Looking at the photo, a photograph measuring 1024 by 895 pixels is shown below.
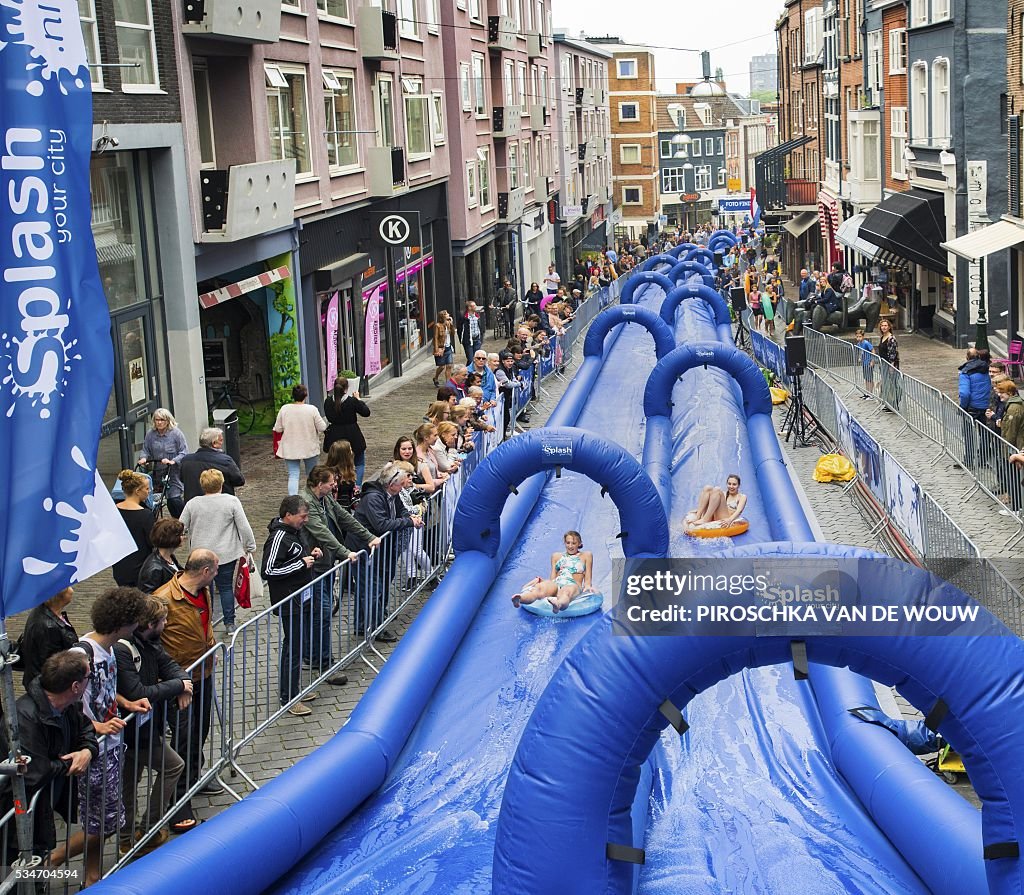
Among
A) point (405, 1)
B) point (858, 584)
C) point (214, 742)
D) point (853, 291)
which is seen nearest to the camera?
point (858, 584)

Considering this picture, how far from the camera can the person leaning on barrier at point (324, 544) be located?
34.5ft

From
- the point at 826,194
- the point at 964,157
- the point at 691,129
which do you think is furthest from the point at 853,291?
the point at 691,129

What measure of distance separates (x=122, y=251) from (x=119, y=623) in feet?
33.6

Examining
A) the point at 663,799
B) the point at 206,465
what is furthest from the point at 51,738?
the point at 206,465

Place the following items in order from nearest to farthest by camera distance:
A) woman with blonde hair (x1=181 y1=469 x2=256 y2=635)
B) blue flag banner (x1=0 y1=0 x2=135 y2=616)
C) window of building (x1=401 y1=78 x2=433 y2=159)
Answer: blue flag banner (x1=0 y1=0 x2=135 y2=616)
woman with blonde hair (x1=181 y1=469 x2=256 y2=635)
window of building (x1=401 y1=78 x2=433 y2=159)

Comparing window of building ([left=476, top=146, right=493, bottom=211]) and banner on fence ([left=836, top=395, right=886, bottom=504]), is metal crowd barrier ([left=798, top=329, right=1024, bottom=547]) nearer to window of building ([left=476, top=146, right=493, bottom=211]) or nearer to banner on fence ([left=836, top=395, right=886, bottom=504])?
banner on fence ([left=836, top=395, right=886, bottom=504])

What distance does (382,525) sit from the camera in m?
11.9

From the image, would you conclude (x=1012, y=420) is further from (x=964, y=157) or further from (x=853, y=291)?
(x=853, y=291)

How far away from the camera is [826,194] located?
4978cm

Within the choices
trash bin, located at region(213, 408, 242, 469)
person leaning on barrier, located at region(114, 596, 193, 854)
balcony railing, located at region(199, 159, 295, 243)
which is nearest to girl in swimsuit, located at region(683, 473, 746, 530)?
trash bin, located at region(213, 408, 242, 469)

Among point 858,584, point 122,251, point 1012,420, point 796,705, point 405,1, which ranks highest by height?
point 405,1

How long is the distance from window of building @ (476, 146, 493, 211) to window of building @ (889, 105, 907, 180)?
38.8 ft

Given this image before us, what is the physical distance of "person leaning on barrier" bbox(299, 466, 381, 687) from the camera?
10.5 meters
